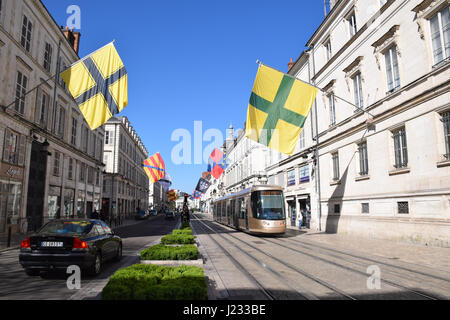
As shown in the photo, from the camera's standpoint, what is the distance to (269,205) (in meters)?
18.6

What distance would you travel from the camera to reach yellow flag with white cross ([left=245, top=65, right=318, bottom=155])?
47.5 ft

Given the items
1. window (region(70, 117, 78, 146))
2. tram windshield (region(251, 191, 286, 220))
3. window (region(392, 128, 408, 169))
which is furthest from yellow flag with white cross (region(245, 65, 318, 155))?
window (region(70, 117, 78, 146))

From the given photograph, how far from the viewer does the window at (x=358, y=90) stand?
19391 millimetres

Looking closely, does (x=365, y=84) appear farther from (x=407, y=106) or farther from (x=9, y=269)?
(x=9, y=269)

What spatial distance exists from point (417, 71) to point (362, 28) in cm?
594

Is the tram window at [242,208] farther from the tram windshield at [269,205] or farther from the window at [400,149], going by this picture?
the window at [400,149]

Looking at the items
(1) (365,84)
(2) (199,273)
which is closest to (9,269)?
(2) (199,273)

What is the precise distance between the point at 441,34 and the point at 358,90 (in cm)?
677

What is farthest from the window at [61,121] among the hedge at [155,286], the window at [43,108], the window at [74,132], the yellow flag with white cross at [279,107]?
the hedge at [155,286]

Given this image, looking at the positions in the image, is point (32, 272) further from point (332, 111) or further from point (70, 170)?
point (70, 170)

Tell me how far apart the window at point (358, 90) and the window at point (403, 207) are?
6.86m

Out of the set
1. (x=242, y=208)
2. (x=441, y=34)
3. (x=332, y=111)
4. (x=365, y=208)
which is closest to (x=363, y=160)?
(x=365, y=208)
